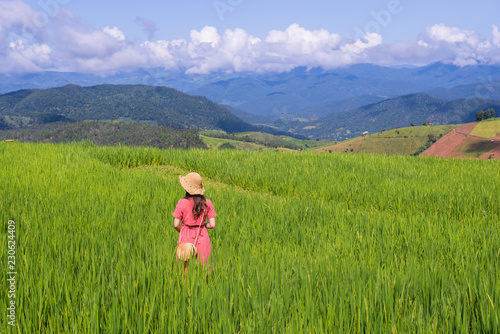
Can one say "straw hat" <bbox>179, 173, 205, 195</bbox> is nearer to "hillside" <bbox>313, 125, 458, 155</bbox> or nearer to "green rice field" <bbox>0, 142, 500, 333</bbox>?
"green rice field" <bbox>0, 142, 500, 333</bbox>

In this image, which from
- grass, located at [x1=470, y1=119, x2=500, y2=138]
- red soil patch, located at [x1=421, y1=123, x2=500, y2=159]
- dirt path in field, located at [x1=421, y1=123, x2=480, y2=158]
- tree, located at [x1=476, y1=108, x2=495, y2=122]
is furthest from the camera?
tree, located at [x1=476, y1=108, x2=495, y2=122]

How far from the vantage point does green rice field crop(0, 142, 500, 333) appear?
2691 millimetres

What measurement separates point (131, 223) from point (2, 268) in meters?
2.14

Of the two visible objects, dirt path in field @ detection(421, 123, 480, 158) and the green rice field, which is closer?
the green rice field

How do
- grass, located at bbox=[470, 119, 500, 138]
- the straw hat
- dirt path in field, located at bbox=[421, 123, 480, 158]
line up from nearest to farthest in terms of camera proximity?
1. the straw hat
2. dirt path in field, located at bbox=[421, 123, 480, 158]
3. grass, located at bbox=[470, 119, 500, 138]

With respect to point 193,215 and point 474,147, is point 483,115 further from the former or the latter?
point 193,215

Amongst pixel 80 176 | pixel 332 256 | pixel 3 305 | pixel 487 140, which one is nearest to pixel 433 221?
pixel 332 256

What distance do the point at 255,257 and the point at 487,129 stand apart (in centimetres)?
15438

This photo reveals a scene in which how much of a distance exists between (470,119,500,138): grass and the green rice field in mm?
136976

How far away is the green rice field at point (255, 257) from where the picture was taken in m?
2.69

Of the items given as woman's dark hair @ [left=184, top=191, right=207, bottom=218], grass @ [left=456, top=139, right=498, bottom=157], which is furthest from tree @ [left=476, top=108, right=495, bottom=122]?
woman's dark hair @ [left=184, top=191, right=207, bottom=218]

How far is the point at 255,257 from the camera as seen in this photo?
4.00 metres

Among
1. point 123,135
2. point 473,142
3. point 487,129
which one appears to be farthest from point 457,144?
point 123,135

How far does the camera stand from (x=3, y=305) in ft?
9.18
